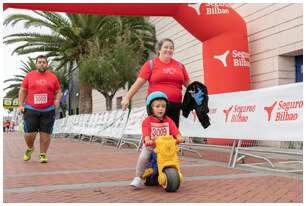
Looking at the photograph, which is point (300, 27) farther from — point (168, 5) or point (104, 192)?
point (104, 192)

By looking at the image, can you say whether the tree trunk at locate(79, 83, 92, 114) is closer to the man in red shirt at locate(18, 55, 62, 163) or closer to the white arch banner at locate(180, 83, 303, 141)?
the man in red shirt at locate(18, 55, 62, 163)

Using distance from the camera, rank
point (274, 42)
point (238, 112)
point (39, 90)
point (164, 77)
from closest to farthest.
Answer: point (164, 77)
point (238, 112)
point (39, 90)
point (274, 42)

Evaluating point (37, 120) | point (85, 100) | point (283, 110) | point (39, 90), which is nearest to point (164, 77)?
point (283, 110)

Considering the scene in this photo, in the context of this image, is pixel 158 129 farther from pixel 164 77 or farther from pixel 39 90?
pixel 39 90

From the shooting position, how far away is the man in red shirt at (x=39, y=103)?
7.86m

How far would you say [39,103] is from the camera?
25.9ft

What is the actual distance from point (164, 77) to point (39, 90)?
10.8 feet

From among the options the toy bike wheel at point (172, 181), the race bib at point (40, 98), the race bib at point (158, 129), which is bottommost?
the toy bike wheel at point (172, 181)

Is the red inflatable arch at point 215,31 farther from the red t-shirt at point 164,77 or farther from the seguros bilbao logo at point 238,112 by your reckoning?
the red t-shirt at point 164,77

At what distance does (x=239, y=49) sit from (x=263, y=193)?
24.3ft

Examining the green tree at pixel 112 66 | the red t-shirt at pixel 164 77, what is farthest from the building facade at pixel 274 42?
the green tree at pixel 112 66

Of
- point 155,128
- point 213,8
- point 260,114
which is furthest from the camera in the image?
point 213,8

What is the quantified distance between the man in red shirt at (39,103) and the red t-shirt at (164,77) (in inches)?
119

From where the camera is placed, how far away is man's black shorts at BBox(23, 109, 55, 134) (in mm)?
7832
